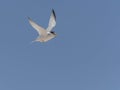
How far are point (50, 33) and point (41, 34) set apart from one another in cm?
63

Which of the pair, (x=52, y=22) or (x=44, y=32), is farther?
(x=52, y=22)

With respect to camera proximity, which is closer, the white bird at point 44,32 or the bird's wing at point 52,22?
the white bird at point 44,32

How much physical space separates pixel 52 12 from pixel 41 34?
156 cm

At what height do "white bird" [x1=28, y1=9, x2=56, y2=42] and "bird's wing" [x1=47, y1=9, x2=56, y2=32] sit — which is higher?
"bird's wing" [x1=47, y1=9, x2=56, y2=32]

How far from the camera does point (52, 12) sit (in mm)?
13891

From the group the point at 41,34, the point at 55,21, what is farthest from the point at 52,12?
the point at 41,34

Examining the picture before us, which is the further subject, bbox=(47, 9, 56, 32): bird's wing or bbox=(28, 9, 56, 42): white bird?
bbox=(47, 9, 56, 32): bird's wing

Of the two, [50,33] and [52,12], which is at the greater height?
[52,12]

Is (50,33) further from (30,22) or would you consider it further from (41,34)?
(30,22)

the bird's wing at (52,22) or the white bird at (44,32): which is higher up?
the bird's wing at (52,22)

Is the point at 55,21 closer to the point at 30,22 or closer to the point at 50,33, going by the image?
the point at 50,33

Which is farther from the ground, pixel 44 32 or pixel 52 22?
pixel 52 22

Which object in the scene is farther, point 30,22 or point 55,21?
point 55,21

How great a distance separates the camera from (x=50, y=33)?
13898 millimetres
